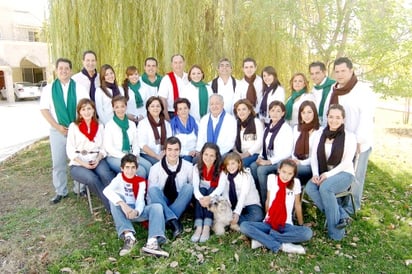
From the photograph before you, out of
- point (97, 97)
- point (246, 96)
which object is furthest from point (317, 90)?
point (97, 97)

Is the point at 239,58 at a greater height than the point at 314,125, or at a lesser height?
greater

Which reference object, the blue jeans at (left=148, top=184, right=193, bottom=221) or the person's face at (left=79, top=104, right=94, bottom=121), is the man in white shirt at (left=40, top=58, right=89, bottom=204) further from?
the blue jeans at (left=148, top=184, right=193, bottom=221)

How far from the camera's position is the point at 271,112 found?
421 centimetres

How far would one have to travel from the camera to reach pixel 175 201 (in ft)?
13.0

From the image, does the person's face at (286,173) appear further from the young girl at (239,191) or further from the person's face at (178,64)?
the person's face at (178,64)

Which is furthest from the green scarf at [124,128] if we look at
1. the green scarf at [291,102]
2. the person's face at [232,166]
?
the green scarf at [291,102]

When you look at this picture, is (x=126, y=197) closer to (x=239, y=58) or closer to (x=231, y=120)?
(x=231, y=120)

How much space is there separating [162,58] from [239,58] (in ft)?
4.94

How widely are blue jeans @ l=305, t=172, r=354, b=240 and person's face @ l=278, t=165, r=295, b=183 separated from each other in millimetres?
343

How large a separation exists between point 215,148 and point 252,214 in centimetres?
83

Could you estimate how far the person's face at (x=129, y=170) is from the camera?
3.76m

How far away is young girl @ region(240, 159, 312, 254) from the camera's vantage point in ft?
11.3

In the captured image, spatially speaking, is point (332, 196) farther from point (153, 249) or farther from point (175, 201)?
point (153, 249)

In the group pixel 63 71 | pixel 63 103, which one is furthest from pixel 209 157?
pixel 63 71
